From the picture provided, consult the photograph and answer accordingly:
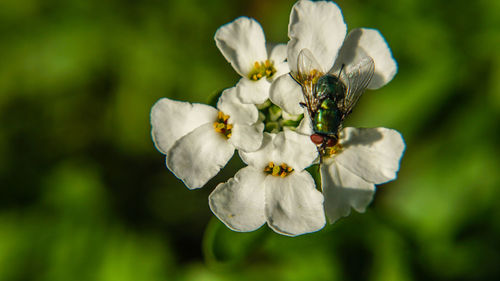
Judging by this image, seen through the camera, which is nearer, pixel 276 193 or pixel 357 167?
pixel 276 193

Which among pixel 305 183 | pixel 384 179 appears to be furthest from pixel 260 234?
pixel 384 179

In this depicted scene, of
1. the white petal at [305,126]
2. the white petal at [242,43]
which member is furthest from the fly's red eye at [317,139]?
the white petal at [242,43]

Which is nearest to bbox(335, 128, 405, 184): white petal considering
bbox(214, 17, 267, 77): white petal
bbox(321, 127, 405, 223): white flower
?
bbox(321, 127, 405, 223): white flower

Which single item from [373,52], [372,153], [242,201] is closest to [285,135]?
[242,201]

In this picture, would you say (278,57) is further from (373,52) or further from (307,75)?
(373,52)

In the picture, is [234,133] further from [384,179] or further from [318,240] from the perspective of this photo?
[318,240]

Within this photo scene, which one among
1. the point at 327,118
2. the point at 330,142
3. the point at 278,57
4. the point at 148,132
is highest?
the point at 278,57

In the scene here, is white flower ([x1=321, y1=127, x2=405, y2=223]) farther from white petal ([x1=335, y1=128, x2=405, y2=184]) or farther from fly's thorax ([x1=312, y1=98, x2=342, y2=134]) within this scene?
fly's thorax ([x1=312, y1=98, x2=342, y2=134])

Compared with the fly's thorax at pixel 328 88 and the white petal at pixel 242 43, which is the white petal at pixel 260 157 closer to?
the fly's thorax at pixel 328 88
